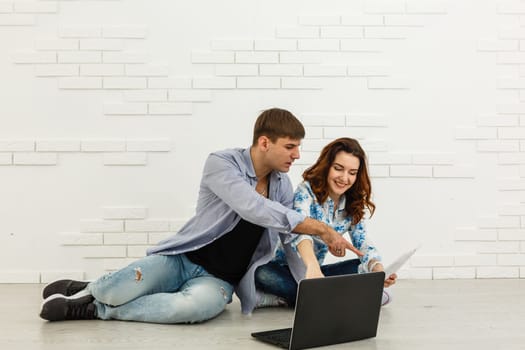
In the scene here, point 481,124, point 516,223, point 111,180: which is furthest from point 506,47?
point 111,180

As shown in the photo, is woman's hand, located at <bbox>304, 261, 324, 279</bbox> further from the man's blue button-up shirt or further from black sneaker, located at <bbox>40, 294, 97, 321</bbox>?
black sneaker, located at <bbox>40, 294, 97, 321</bbox>

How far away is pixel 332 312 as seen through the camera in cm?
223

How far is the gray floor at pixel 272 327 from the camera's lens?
2285 mm

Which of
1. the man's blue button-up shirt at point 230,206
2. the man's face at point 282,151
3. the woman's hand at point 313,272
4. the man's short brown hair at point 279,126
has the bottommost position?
the woman's hand at point 313,272

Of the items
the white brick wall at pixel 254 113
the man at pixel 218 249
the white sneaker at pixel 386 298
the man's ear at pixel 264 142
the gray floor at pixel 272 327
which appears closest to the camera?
the gray floor at pixel 272 327

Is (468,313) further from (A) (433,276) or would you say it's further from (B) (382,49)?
(B) (382,49)

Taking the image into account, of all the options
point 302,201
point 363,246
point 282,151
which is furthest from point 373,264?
point 282,151

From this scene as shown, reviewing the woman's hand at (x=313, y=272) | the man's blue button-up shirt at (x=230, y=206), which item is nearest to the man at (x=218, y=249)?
the man's blue button-up shirt at (x=230, y=206)

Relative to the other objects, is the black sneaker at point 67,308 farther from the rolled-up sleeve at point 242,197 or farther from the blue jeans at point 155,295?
the rolled-up sleeve at point 242,197

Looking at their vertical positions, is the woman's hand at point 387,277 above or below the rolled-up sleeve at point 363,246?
below

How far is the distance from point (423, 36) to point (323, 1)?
0.62 metres

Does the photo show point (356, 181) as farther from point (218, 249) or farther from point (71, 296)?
point (71, 296)

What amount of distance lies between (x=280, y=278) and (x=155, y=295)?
24.1 inches

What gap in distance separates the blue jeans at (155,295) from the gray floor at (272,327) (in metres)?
0.05
